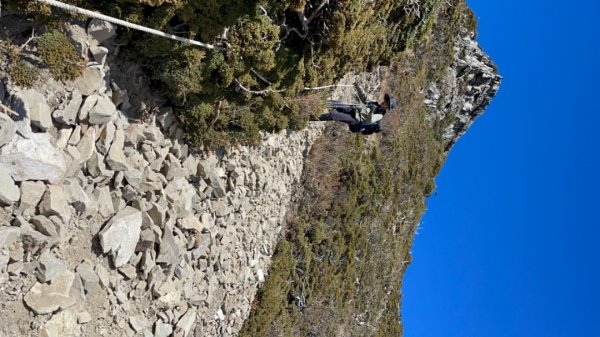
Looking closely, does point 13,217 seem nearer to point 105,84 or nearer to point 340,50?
point 105,84

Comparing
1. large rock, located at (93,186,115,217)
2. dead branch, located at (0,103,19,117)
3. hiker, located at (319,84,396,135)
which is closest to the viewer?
dead branch, located at (0,103,19,117)

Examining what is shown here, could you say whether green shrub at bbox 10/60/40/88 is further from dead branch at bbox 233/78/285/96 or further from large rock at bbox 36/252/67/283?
dead branch at bbox 233/78/285/96

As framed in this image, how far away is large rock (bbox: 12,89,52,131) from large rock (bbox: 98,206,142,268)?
1.24 meters

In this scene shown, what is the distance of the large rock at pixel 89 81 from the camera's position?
5164 millimetres

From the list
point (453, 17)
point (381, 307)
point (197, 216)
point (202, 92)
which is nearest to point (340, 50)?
point (202, 92)

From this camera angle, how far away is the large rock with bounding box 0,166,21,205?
4.28 metres

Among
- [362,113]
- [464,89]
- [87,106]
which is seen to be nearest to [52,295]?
[87,106]

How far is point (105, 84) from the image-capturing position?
5520mm

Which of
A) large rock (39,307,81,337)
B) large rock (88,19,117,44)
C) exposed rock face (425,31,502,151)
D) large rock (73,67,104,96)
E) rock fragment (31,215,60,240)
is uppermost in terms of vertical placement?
exposed rock face (425,31,502,151)

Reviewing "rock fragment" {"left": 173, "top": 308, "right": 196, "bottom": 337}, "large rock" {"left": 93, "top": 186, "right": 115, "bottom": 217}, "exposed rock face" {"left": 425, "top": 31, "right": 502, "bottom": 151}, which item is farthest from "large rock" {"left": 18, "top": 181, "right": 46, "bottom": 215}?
"exposed rock face" {"left": 425, "top": 31, "right": 502, "bottom": 151}

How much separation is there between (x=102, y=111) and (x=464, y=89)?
59.6 ft

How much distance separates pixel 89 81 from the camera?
5.25m

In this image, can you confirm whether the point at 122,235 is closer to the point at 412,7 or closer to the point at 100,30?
the point at 100,30

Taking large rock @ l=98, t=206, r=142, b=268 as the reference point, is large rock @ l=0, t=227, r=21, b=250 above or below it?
below
